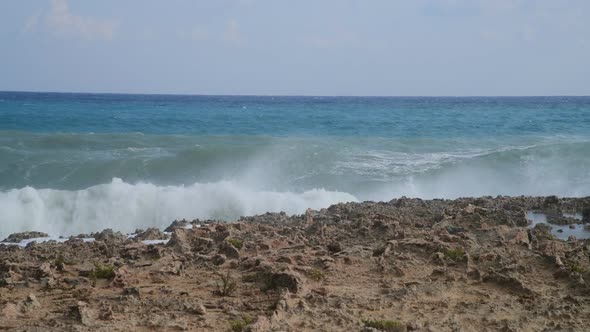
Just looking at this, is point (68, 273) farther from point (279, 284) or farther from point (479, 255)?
point (479, 255)

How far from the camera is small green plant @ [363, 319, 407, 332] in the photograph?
525 cm

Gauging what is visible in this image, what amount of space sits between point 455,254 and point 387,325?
249 cm

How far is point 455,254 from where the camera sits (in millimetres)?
7457

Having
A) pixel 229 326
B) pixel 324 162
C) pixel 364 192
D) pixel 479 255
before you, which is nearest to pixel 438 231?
pixel 479 255

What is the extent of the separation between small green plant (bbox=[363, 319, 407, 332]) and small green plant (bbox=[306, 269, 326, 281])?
54.6 inches

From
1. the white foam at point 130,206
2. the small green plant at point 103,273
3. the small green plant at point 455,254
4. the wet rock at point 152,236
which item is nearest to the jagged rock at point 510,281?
the small green plant at point 455,254

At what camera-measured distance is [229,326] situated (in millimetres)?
5383

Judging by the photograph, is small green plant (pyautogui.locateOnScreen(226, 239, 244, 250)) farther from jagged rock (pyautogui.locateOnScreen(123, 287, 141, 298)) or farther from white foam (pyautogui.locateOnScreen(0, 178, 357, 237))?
white foam (pyautogui.locateOnScreen(0, 178, 357, 237))

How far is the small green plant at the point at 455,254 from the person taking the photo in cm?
737

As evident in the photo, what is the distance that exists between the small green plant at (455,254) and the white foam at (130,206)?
7321 millimetres

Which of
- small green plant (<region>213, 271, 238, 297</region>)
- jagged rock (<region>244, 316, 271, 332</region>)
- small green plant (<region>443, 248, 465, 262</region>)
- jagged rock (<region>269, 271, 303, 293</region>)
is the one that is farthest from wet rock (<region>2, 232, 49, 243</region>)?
small green plant (<region>443, 248, 465, 262</region>)

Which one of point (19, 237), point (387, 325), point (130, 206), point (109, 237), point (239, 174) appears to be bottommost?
point (130, 206)

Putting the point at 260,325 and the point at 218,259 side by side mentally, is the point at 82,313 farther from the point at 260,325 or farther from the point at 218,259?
the point at 218,259

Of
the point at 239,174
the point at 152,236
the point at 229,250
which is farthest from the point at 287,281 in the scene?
the point at 239,174
